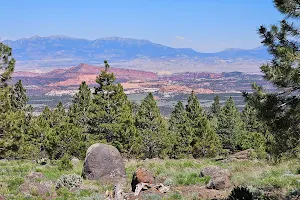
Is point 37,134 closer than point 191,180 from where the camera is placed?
No

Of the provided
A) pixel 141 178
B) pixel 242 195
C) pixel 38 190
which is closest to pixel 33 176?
pixel 38 190

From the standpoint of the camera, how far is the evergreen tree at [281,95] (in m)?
10.2

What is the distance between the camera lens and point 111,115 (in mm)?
35438

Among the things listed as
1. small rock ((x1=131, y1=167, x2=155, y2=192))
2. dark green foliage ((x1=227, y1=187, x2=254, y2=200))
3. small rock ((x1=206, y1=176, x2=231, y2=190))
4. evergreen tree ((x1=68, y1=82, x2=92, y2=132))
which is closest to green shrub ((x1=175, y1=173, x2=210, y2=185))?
small rock ((x1=206, y1=176, x2=231, y2=190))

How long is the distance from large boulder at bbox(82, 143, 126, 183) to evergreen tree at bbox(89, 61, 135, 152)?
44.8 ft

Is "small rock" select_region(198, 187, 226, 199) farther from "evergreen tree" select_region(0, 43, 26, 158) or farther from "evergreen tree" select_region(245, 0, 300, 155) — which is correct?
"evergreen tree" select_region(0, 43, 26, 158)

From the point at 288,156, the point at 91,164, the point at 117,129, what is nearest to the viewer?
the point at 288,156

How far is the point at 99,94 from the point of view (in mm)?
35656

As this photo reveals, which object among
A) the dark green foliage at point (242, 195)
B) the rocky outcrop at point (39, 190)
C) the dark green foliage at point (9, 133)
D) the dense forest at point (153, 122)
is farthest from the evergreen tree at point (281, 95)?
the dark green foliage at point (9, 133)

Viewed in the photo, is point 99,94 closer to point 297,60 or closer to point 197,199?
point 197,199

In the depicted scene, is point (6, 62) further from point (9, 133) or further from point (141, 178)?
point (141, 178)

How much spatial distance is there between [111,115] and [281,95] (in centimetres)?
2597

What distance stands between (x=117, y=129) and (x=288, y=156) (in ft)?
80.5

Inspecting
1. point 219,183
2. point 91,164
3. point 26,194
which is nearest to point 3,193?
point 26,194
